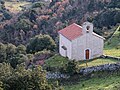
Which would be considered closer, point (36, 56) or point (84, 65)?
point (84, 65)

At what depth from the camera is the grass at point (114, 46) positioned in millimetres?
50906

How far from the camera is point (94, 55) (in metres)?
50.1

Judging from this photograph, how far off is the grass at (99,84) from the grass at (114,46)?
7.67 m

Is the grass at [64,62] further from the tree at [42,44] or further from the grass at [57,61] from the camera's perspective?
the tree at [42,44]

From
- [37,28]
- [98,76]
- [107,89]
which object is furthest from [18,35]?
[107,89]

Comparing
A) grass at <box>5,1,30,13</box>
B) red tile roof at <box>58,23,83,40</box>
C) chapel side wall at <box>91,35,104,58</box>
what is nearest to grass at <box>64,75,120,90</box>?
chapel side wall at <box>91,35,104,58</box>

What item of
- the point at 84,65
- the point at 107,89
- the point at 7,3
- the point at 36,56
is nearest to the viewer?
the point at 107,89

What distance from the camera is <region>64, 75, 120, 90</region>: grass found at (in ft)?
122

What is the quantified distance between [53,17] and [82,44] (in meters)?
52.2

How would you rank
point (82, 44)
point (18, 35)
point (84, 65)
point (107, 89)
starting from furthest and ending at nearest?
1. point (18, 35)
2. point (82, 44)
3. point (84, 65)
4. point (107, 89)

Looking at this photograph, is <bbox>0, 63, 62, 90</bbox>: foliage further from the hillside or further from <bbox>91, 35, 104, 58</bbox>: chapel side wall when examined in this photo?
the hillside

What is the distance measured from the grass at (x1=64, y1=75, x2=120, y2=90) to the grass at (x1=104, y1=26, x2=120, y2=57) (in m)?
7.67

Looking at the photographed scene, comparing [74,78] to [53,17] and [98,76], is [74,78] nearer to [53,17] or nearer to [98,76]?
[98,76]

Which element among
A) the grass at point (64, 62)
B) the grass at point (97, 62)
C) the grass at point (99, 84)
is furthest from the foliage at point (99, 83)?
the grass at point (64, 62)
